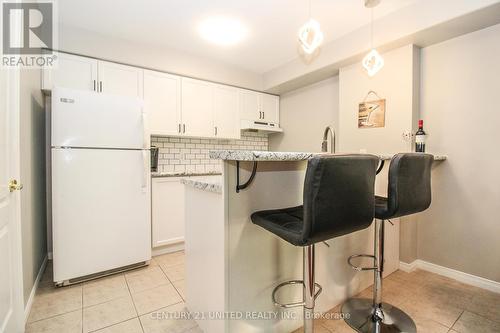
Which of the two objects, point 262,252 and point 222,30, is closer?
point 262,252

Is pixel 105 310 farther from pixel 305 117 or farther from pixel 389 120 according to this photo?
pixel 305 117

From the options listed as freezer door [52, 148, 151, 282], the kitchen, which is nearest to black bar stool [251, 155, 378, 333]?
the kitchen

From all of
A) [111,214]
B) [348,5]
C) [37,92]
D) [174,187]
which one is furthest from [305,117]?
[37,92]

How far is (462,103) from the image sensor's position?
2188 millimetres

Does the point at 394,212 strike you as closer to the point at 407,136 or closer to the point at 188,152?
the point at 407,136

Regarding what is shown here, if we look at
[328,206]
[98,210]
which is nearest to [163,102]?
[98,210]

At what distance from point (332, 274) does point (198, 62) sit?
308cm

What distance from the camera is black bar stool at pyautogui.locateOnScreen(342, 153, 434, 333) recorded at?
136 cm

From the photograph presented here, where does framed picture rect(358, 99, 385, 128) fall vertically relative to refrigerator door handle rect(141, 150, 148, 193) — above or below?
above

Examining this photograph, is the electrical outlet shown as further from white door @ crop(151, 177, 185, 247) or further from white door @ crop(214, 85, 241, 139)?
white door @ crop(151, 177, 185, 247)

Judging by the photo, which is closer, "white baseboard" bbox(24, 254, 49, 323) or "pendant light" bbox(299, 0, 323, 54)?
"white baseboard" bbox(24, 254, 49, 323)

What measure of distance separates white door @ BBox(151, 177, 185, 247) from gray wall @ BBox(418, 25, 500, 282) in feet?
8.85

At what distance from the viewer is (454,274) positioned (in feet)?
7.29

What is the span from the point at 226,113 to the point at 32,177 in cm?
239
